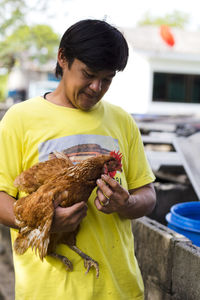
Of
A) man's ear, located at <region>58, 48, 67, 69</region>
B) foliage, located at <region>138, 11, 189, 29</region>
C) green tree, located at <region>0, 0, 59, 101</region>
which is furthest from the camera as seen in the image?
foliage, located at <region>138, 11, 189, 29</region>

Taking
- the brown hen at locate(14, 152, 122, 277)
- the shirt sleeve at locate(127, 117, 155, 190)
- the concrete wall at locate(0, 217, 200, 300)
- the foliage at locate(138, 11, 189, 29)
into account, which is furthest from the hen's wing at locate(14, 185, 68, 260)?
the foliage at locate(138, 11, 189, 29)

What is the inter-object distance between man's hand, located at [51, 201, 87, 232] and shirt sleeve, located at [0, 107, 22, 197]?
272 millimetres

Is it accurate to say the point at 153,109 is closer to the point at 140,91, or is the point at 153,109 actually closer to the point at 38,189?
the point at 140,91

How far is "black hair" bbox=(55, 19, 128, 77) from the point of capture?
63.8 inches

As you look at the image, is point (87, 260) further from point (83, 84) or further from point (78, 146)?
point (83, 84)

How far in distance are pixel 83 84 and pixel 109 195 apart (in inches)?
22.1

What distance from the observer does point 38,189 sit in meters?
1.62

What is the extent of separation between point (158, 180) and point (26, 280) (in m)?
3.91

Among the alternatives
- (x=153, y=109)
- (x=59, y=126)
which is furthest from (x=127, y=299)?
(x=153, y=109)

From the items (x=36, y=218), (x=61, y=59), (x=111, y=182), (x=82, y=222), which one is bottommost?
(x=82, y=222)

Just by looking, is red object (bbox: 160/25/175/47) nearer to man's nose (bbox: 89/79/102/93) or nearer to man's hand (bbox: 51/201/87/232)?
man's nose (bbox: 89/79/102/93)

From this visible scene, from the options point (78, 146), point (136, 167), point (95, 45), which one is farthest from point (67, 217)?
point (95, 45)

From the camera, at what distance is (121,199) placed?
1.61m


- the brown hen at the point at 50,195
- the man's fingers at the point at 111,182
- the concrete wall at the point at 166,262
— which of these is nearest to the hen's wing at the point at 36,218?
the brown hen at the point at 50,195
